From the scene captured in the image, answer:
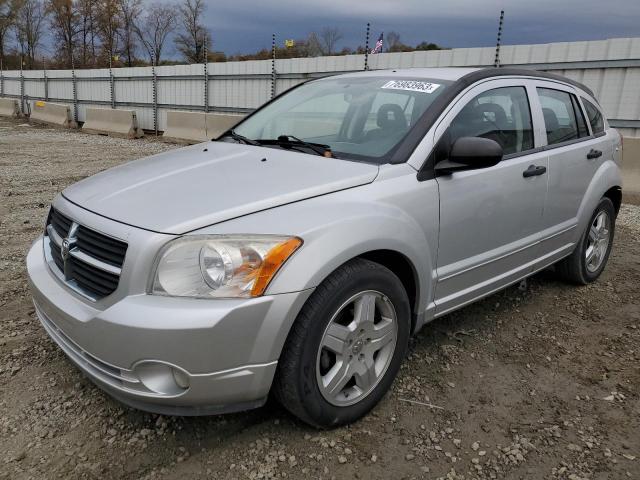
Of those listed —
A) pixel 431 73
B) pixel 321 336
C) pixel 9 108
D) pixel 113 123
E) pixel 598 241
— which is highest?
pixel 431 73

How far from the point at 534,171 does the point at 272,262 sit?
6.96 ft

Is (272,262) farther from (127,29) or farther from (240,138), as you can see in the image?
(127,29)

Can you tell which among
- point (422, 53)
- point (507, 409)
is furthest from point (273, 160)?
point (422, 53)

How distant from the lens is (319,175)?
2.58 m

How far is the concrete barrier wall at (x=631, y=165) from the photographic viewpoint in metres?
7.57

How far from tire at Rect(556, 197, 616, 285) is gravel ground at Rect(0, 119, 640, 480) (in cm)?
54

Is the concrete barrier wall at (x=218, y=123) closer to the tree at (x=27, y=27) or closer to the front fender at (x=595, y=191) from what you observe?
the front fender at (x=595, y=191)

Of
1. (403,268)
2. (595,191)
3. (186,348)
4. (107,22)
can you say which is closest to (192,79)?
(595,191)

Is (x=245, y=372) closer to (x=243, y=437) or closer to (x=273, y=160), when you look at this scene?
(x=243, y=437)

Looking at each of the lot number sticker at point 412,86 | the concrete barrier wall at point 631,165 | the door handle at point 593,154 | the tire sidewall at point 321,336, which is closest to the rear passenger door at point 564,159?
the door handle at point 593,154

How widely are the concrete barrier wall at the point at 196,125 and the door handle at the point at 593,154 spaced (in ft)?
33.6

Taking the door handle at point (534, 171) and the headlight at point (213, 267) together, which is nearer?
the headlight at point (213, 267)

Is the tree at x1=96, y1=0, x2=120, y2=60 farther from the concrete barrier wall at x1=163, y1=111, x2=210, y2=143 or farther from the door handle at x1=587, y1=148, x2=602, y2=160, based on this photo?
the door handle at x1=587, y1=148, x2=602, y2=160

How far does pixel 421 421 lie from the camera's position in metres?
2.62
